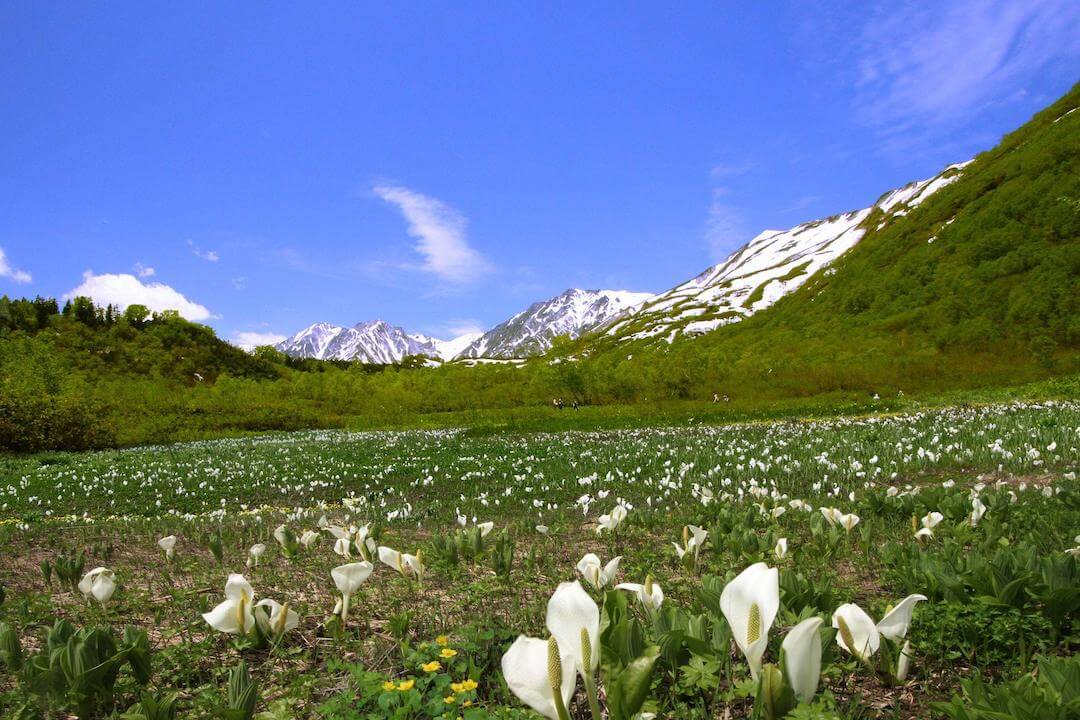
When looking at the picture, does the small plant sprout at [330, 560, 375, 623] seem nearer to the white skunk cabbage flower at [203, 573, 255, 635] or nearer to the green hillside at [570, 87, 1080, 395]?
the white skunk cabbage flower at [203, 573, 255, 635]

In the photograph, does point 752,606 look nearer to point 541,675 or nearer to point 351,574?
point 541,675

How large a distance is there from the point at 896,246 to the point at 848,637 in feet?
313

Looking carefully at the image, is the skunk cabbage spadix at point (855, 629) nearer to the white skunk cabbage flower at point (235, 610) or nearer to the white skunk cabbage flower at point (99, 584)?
the white skunk cabbage flower at point (235, 610)

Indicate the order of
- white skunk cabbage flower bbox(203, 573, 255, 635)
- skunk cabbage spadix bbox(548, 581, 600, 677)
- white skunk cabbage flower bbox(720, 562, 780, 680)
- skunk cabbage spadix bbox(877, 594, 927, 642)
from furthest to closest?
white skunk cabbage flower bbox(203, 573, 255, 635) < skunk cabbage spadix bbox(877, 594, 927, 642) < white skunk cabbage flower bbox(720, 562, 780, 680) < skunk cabbage spadix bbox(548, 581, 600, 677)

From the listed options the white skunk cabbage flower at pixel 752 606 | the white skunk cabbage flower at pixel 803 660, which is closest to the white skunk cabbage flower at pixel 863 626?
the white skunk cabbage flower at pixel 803 660

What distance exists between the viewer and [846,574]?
4848 millimetres

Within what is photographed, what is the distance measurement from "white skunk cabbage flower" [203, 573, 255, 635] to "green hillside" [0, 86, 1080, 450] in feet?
114

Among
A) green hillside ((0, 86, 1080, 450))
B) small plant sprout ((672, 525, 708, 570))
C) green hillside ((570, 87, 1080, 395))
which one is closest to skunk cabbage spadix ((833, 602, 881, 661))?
small plant sprout ((672, 525, 708, 570))

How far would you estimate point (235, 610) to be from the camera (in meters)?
3.14

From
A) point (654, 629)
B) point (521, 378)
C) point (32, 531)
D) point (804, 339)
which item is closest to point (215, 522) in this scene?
point (32, 531)

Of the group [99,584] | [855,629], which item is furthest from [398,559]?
[855,629]

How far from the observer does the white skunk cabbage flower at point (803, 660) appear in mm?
1720

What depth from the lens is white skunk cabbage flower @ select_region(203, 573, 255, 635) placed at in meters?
3.05

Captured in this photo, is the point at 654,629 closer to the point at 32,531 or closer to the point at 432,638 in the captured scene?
the point at 432,638
